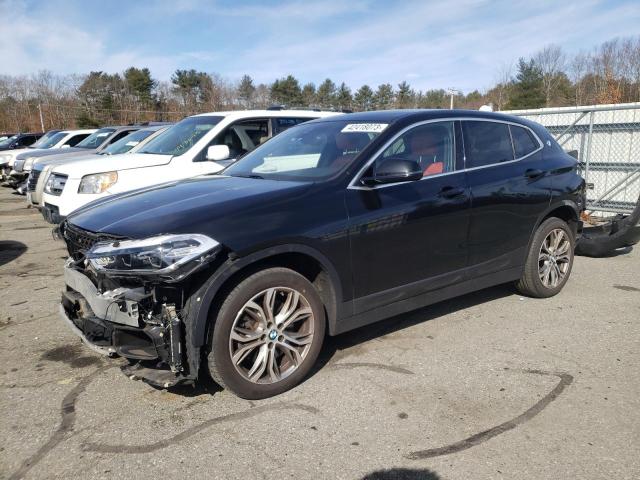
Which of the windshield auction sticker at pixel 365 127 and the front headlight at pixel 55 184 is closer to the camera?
the windshield auction sticker at pixel 365 127

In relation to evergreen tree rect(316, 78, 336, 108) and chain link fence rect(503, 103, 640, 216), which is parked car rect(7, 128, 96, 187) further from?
evergreen tree rect(316, 78, 336, 108)

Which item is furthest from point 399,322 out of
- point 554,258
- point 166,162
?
point 166,162

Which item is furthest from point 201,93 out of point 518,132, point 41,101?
point 518,132

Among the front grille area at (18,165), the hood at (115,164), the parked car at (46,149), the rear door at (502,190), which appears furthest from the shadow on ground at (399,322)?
the front grille area at (18,165)

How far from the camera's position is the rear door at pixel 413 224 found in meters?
3.63

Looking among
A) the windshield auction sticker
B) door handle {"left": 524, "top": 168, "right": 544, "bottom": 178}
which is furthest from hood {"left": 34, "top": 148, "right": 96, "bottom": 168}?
door handle {"left": 524, "top": 168, "right": 544, "bottom": 178}

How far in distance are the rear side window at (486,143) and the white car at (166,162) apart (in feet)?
10.3

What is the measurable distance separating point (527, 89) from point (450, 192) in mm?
50717

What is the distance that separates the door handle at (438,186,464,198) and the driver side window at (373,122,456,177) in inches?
6.1

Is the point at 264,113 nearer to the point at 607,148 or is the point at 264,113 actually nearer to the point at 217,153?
the point at 217,153

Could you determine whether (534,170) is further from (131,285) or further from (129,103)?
(129,103)

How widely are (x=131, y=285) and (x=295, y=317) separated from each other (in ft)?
3.41

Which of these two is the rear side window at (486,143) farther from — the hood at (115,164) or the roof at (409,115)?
the hood at (115,164)

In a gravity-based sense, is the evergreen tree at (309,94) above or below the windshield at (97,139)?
above
